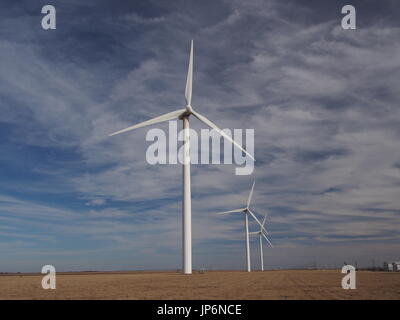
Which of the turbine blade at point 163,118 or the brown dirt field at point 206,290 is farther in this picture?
the turbine blade at point 163,118

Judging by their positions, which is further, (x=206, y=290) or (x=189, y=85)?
(x=189, y=85)

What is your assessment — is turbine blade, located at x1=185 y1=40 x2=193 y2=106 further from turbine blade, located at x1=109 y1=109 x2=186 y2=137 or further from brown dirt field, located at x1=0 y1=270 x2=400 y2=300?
brown dirt field, located at x1=0 y1=270 x2=400 y2=300

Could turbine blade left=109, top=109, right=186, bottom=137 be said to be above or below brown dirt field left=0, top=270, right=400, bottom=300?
above

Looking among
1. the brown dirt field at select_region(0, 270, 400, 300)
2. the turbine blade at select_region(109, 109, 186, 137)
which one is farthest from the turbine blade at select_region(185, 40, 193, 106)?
the brown dirt field at select_region(0, 270, 400, 300)

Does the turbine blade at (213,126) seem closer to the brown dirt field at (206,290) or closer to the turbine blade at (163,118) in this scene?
the turbine blade at (163,118)

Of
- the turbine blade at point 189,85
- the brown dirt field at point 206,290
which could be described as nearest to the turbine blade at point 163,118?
the turbine blade at point 189,85

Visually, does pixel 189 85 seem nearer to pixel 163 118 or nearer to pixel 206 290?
pixel 163 118

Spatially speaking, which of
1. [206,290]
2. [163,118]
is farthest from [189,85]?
[206,290]

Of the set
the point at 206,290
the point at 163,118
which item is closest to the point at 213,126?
the point at 163,118

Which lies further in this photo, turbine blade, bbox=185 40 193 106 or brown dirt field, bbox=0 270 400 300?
turbine blade, bbox=185 40 193 106

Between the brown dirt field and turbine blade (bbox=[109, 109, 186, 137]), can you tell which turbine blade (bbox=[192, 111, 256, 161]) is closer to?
turbine blade (bbox=[109, 109, 186, 137])

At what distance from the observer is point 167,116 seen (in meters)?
71.4

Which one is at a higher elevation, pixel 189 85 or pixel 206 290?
pixel 189 85
